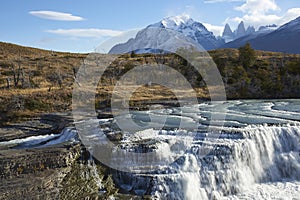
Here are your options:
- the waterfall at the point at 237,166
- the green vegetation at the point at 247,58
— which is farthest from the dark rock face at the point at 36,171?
the green vegetation at the point at 247,58

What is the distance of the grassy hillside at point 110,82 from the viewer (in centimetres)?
3088

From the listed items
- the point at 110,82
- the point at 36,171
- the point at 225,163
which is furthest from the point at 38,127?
the point at 110,82

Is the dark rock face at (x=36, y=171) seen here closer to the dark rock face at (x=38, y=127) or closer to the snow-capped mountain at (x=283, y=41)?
the dark rock face at (x=38, y=127)

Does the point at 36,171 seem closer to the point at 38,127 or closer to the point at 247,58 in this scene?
the point at 38,127

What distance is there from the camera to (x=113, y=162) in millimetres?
15891

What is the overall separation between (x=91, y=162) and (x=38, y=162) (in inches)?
109

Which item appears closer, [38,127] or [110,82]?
[38,127]

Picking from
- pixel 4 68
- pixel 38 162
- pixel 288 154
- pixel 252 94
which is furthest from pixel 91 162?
pixel 4 68

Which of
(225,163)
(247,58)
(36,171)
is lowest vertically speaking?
(225,163)

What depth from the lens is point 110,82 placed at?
4300 centimetres

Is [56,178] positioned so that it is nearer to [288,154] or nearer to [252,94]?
[288,154]

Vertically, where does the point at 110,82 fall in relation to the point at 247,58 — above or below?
below

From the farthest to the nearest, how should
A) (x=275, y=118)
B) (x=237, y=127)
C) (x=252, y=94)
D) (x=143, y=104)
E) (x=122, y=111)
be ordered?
(x=252, y=94), (x=143, y=104), (x=122, y=111), (x=275, y=118), (x=237, y=127)

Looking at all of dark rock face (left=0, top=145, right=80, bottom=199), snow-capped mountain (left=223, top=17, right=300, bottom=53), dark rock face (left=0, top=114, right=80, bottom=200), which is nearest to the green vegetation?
dark rock face (left=0, top=114, right=80, bottom=200)
